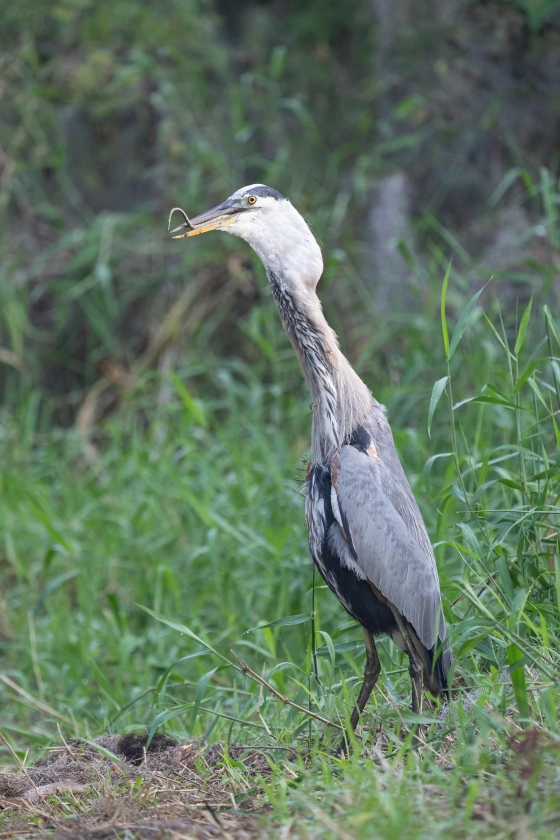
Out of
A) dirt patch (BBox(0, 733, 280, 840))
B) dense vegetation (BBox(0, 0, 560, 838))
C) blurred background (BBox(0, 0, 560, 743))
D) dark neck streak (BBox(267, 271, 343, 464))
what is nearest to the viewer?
dirt patch (BBox(0, 733, 280, 840))

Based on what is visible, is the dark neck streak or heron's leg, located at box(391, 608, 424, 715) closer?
heron's leg, located at box(391, 608, 424, 715)

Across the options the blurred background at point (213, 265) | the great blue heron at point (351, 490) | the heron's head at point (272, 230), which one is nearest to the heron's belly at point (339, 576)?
the great blue heron at point (351, 490)

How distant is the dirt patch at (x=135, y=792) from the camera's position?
2.53 metres

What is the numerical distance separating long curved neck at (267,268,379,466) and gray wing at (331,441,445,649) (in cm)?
15

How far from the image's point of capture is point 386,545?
3.25 meters

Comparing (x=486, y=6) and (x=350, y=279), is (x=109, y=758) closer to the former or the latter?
(x=350, y=279)

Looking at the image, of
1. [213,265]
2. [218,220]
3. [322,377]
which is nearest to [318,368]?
[322,377]

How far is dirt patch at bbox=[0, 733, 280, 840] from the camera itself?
2.53 metres

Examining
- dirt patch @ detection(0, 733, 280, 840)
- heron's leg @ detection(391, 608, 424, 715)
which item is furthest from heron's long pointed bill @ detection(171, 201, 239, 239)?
dirt patch @ detection(0, 733, 280, 840)

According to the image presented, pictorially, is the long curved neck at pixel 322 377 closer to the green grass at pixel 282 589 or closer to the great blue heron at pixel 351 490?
the great blue heron at pixel 351 490

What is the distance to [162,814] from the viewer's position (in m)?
2.66

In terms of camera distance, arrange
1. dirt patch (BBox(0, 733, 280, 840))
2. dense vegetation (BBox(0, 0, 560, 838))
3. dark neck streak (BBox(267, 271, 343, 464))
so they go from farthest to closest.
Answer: dark neck streak (BBox(267, 271, 343, 464))
dense vegetation (BBox(0, 0, 560, 838))
dirt patch (BBox(0, 733, 280, 840))

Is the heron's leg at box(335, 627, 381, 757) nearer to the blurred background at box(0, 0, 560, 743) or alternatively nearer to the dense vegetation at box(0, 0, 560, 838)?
the dense vegetation at box(0, 0, 560, 838)

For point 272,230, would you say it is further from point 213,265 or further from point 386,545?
point 213,265
